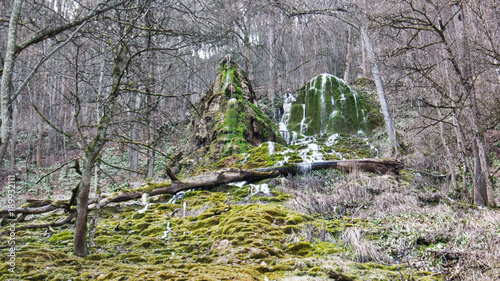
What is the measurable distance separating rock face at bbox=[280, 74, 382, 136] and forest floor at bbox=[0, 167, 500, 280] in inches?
428

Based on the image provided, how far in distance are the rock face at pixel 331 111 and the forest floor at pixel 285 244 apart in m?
10.9

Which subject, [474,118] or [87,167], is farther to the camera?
[474,118]

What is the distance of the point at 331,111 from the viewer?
17.2 meters

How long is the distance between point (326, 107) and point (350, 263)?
50.4 ft

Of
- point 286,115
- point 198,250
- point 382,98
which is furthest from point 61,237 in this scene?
point 286,115

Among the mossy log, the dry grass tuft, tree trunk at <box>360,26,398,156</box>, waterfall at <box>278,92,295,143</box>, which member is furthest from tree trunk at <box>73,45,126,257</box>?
waterfall at <box>278,92,295,143</box>

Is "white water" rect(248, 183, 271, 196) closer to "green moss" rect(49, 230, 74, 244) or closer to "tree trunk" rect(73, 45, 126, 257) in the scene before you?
"green moss" rect(49, 230, 74, 244)

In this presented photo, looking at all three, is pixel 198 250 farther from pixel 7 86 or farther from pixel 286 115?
pixel 286 115

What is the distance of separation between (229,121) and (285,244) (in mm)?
8194

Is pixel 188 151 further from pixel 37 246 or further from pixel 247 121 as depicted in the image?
pixel 37 246

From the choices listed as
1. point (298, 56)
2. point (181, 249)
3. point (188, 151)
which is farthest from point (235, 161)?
point (298, 56)

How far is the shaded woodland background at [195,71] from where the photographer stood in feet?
10.9

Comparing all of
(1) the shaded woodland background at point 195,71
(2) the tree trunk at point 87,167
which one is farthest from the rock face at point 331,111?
(2) the tree trunk at point 87,167

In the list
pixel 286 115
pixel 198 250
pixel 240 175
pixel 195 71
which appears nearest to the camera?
pixel 198 250
